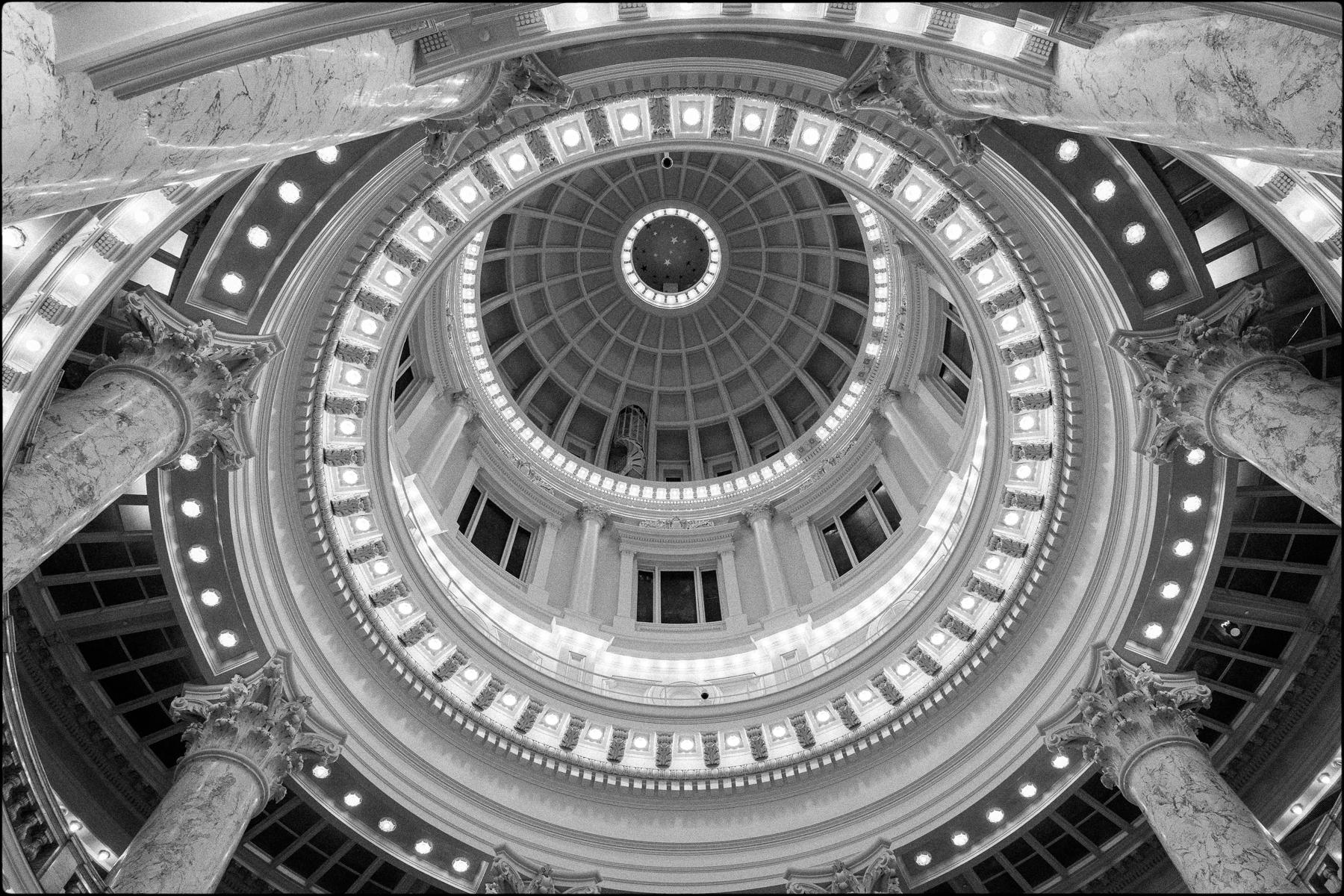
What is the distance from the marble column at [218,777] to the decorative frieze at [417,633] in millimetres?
4506

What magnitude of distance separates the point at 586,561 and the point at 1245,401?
2438 centimetres

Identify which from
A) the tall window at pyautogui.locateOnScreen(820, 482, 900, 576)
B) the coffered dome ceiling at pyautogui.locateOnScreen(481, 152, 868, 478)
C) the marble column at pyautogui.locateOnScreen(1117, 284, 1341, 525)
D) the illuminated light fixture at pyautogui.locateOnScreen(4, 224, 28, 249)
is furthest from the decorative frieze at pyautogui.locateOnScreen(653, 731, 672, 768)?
the illuminated light fixture at pyautogui.locateOnScreen(4, 224, 28, 249)

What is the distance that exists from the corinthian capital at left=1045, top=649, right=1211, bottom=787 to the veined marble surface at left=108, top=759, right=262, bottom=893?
52.1ft

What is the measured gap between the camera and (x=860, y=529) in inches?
1361

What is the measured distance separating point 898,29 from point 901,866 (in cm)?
A: 1757

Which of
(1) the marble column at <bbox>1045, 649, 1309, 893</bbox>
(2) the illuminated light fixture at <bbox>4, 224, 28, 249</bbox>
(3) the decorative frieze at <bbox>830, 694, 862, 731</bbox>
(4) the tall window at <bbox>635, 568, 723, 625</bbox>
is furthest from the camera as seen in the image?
(4) the tall window at <bbox>635, 568, 723, 625</bbox>

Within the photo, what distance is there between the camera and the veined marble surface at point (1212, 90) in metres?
8.77

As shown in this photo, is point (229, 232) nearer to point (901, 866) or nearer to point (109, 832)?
point (109, 832)

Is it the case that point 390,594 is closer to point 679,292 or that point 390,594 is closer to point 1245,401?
point 1245,401

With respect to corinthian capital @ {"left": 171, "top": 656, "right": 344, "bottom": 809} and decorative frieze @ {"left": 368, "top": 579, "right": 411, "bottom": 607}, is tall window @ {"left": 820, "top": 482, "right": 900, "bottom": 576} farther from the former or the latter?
corinthian capital @ {"left": 171, "top": 656, "right": 344, "bottom": 809}

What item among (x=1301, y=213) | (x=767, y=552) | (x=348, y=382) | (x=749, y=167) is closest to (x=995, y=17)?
(x=1301, y=213)

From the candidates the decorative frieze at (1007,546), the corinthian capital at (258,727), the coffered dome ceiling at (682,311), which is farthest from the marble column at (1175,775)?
the coffered dome ceiling at (682,311)

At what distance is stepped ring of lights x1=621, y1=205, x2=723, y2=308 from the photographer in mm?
42219

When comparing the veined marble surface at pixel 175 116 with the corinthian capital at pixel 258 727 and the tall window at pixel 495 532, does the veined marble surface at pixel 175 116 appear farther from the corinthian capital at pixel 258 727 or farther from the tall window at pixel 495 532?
the tall window at pixel 495 532
